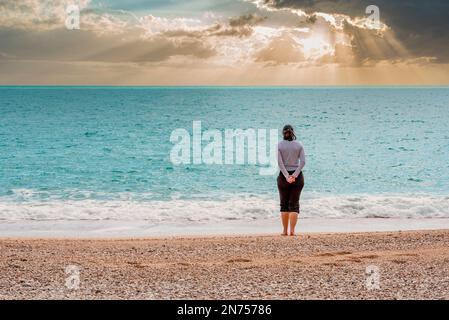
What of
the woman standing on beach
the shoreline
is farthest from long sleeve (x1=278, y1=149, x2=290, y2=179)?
the shoreline

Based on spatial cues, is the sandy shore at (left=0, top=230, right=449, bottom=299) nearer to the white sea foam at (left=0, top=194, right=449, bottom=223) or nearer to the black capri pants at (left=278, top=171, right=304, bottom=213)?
the black capri pants at (left=278, top=171, right=304, bottom=213)

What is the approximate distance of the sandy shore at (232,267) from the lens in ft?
28.0

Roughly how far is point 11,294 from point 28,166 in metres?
24.7

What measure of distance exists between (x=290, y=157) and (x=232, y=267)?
284cm

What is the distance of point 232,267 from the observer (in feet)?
33.3

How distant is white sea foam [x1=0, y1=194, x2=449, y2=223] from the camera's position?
18.6 metres

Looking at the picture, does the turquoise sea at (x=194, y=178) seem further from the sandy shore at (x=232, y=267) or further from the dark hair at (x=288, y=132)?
the dark hair at (x=288, y=132)

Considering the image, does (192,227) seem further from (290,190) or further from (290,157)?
(290,157)

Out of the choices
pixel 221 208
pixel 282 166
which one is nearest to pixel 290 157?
pixel 282 166

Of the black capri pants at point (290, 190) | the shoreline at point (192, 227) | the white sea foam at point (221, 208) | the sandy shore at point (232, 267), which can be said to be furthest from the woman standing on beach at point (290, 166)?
the white sea foam at point (221, 208)

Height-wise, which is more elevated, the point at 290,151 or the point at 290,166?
the point at 290,151

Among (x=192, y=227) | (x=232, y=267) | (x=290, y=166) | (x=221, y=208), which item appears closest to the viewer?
(x=232, y=267)

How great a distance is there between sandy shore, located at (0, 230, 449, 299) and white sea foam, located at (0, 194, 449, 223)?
4.97 m
